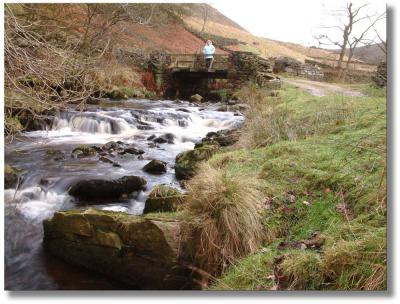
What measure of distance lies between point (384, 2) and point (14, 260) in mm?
3120

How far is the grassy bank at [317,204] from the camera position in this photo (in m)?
2.35

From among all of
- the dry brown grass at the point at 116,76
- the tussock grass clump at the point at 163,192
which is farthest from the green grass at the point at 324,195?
the dry brown grass at the point at 116,76

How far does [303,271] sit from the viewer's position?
2.37 meters

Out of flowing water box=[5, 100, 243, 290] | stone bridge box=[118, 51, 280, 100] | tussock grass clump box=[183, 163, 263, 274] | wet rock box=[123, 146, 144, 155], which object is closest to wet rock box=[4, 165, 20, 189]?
flowing water box=[5, 100, 243, 290]

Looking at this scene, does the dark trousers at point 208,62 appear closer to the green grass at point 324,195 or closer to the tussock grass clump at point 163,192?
the green grass at point 324,195

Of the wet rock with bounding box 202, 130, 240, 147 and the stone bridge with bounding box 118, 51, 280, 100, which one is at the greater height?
the stone bridge with bounding box 118, 51, 280, 100

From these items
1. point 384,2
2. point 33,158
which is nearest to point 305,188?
point 384,2

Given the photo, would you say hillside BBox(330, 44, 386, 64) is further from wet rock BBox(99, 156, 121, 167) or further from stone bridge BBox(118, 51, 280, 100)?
stone bridge BBox(118, 51, 280, 100)

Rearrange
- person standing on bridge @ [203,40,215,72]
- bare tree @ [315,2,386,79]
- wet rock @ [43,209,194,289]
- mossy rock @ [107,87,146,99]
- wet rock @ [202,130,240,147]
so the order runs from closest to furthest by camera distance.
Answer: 1. wet rock @ [43,209,194,289]
2. bare tree @ [315,2,386,79]
3. wet rock @ [202,130,240,147]
4. person standing on bridge @ [203,40,215,72]
5. mossy rock @ [107,87,146,99]

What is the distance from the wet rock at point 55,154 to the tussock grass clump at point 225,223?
2171mm

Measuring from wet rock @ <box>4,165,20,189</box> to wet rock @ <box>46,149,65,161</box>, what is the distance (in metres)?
1.02

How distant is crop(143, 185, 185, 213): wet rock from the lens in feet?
10.8

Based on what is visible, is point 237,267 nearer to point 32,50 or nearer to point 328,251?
point 328,251

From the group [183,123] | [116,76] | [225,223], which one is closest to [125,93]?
[116,76]
